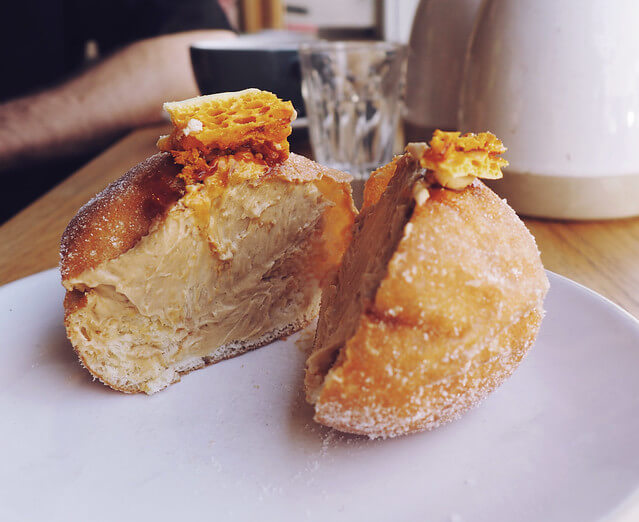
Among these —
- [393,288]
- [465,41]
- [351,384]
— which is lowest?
[351,384]

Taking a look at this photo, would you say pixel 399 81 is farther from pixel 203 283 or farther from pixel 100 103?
pixel 100 103

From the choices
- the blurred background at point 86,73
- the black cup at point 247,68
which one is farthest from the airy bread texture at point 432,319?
the blurred background at point 86,73

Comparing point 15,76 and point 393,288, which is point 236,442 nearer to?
point 393,288

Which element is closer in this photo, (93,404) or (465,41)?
(93,404)

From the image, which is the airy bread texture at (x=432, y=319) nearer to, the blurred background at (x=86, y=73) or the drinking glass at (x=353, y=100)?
the drinking glass at (x=353, y=100)

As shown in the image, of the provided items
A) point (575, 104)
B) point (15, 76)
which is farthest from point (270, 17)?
point (575, 104)

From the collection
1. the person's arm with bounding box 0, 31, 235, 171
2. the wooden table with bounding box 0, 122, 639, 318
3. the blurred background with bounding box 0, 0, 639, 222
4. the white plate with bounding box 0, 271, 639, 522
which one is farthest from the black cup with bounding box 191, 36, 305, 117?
the white plate with bounding box 0, 271, 639, 522

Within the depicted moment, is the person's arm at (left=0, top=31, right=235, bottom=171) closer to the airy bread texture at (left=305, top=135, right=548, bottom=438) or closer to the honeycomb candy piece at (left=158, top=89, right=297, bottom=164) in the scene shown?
the honeycomb candy piece at (left=158, top=89, right=297, bottom=164)
